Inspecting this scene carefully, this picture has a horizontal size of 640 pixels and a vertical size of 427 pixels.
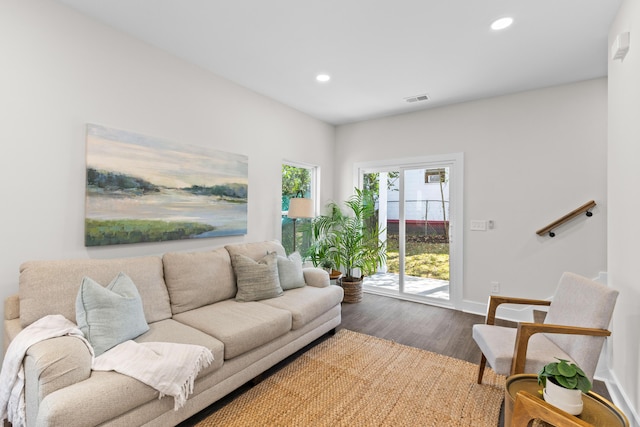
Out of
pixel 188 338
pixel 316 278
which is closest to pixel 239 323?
pixel 188 338

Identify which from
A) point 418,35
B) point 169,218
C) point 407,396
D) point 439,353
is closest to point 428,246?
point 439,353

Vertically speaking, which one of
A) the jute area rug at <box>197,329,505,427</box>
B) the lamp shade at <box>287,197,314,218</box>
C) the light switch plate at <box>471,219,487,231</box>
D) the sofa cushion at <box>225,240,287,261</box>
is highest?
the lamp shade at <box>287,197,314,218</box>

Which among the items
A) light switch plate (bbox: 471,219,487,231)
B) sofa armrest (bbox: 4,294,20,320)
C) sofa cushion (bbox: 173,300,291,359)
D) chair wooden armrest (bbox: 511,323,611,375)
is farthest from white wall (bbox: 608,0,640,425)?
sofa armrest (bbox: 4,294,20,320)

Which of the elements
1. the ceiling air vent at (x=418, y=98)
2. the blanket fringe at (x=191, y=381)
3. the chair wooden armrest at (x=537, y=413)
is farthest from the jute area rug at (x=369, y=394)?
the ceiling air vent at (x=418, y=98)

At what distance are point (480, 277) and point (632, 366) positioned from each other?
198 centimetres

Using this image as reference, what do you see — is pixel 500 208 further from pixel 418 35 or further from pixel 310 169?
pixel 310 169

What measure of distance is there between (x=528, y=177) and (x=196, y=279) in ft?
12.4

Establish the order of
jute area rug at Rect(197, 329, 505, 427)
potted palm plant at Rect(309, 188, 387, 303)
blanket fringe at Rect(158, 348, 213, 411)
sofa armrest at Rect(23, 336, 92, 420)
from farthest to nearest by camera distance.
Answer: potted palm plant at Rect(309, 188, 387, 303), jute area rug at Rect(197, 329, 505, 427), blanket fringe at Rect(158, 348, 213, 411), sofa armrest at Rect(23, 336, 92, 420)

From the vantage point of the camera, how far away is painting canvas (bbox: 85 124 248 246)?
2.28m

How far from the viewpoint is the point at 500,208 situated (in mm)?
3641

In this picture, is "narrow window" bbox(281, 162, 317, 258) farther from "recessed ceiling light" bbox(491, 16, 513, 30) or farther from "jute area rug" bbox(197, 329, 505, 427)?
"recessed ceiling light" bbox(491, 16, 513, 30)

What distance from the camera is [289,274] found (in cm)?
301

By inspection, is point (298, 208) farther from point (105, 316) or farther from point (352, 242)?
point (105, 316)

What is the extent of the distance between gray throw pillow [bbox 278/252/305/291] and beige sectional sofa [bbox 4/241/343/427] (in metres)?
0.06
